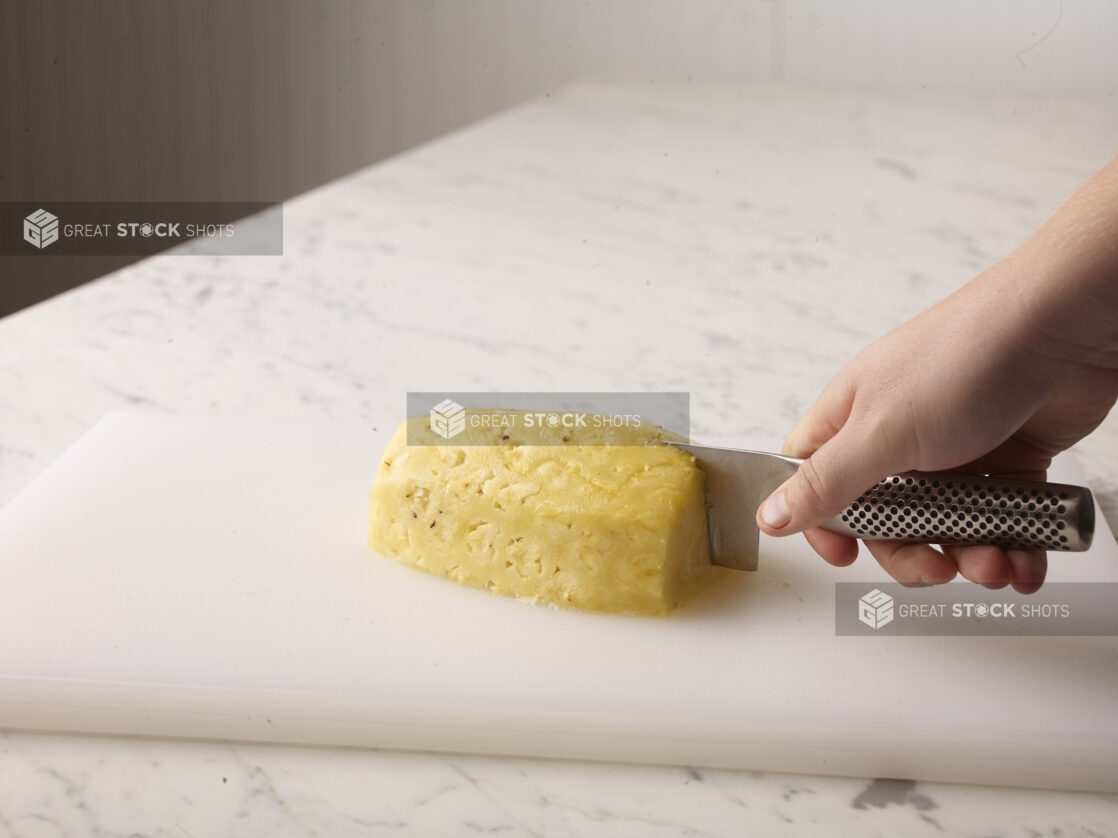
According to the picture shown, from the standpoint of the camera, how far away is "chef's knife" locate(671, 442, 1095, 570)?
1421 millimetres

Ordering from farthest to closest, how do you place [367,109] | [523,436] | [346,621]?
1. [367,109]
2. [523,436]
3. [346,621]

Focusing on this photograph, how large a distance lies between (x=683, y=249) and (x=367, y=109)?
242cm

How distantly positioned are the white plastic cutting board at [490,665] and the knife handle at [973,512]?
15 centimetres

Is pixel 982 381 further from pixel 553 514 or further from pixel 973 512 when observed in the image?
pixel 553 514

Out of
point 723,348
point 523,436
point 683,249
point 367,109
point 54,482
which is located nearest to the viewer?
point 523,436

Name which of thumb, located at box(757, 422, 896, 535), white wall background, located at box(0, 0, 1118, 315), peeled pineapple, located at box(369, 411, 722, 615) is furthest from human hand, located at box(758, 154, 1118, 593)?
white wall background, located at box(0, 0, 1118, 315)

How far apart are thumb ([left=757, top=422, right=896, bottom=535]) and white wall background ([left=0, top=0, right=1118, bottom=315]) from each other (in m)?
3.10

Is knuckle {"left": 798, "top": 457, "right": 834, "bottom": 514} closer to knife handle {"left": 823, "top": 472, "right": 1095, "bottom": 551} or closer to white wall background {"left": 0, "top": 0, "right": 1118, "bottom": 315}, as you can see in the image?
knife handle {"left": 823, "top": 472, "right": 1095, "bottom": 551}

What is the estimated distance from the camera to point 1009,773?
1.36 meters

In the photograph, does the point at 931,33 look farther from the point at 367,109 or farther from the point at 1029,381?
the point at 1029,381

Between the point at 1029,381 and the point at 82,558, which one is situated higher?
the point at 1029,381

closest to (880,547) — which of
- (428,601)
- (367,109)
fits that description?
(428,601)

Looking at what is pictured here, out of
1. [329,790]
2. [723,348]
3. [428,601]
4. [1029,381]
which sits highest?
[1029,381]

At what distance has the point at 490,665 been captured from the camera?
1.49 m
